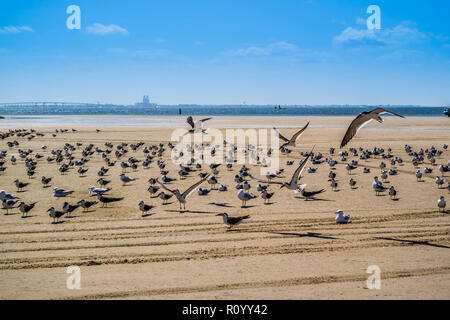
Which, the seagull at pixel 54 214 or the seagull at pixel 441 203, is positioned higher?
the seagull at pixel 441 203

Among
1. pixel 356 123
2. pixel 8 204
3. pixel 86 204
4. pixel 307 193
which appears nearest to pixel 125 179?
pixel 86 204

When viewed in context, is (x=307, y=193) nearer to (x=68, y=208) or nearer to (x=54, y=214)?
(x=68, y=208)

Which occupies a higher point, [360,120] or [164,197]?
[360,120]

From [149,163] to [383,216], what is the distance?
1689 centimetres

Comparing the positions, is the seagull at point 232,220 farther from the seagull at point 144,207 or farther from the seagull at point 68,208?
the seagull at point 68,208

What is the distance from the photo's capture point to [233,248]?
35.5 ft

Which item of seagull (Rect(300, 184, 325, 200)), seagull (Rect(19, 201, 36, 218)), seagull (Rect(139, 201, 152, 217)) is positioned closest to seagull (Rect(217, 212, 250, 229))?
seagull (Rect(139, 201, 152, 217))

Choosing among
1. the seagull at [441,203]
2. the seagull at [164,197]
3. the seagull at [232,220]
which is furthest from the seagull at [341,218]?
the seagull at [164,197]

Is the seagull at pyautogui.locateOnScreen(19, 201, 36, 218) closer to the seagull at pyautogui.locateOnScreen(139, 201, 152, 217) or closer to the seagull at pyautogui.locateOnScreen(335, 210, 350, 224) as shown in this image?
the seagull at pyautogui.locateOnScreen(139, 201, 152, 217)

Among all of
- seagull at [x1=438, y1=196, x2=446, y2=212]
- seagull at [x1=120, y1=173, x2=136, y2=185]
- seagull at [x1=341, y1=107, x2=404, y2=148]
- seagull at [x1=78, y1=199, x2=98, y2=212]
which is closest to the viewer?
seagull at [x1=341, y1=107, x2=404, y2=148]

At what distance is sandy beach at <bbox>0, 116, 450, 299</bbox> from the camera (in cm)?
829

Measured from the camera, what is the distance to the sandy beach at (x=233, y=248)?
829 centimetres

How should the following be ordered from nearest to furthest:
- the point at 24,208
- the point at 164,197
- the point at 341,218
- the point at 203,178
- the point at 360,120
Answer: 1. the point at 360,120
2. the point at 341,218
3. the point at 24,208
4. the point at 164,197
5. the point at 203,178
